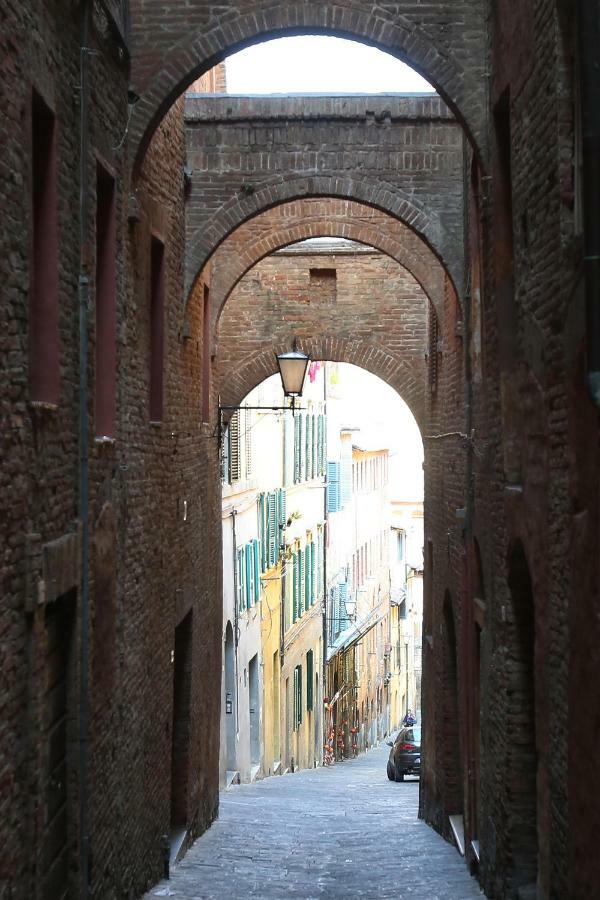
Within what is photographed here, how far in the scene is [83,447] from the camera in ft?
27.5

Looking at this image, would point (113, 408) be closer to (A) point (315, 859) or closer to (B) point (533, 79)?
(B) point (533, 79)

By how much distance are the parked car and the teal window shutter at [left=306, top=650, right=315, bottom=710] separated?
7.09 meters

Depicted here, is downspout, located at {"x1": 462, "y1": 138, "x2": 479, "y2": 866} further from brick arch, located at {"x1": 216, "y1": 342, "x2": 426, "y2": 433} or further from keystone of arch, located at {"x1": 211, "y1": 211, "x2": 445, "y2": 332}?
brick arch, located at {"x1": 216, "y1": 342, "x2": 426, "y2": 433}

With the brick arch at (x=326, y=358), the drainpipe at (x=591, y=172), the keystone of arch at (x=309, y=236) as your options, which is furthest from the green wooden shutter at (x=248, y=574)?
the drainpipe at (x=591, y=172)

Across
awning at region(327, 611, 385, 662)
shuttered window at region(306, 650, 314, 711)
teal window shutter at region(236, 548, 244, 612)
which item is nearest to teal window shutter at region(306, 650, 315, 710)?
shuttered window at region(306, 650, 314, 711)

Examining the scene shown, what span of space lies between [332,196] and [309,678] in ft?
66.3

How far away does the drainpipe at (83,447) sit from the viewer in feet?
27.0

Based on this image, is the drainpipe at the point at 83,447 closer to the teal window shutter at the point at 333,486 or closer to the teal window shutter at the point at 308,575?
the teal window shutter at the point at 308,575

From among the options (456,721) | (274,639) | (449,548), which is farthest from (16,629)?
(274,639)

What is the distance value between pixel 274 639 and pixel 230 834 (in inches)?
516

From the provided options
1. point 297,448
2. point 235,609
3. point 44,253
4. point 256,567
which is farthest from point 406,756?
point 44,253

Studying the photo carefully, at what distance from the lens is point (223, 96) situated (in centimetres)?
1562

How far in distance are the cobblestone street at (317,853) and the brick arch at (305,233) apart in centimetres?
647

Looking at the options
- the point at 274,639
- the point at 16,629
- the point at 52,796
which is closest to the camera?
the point at 16,629
